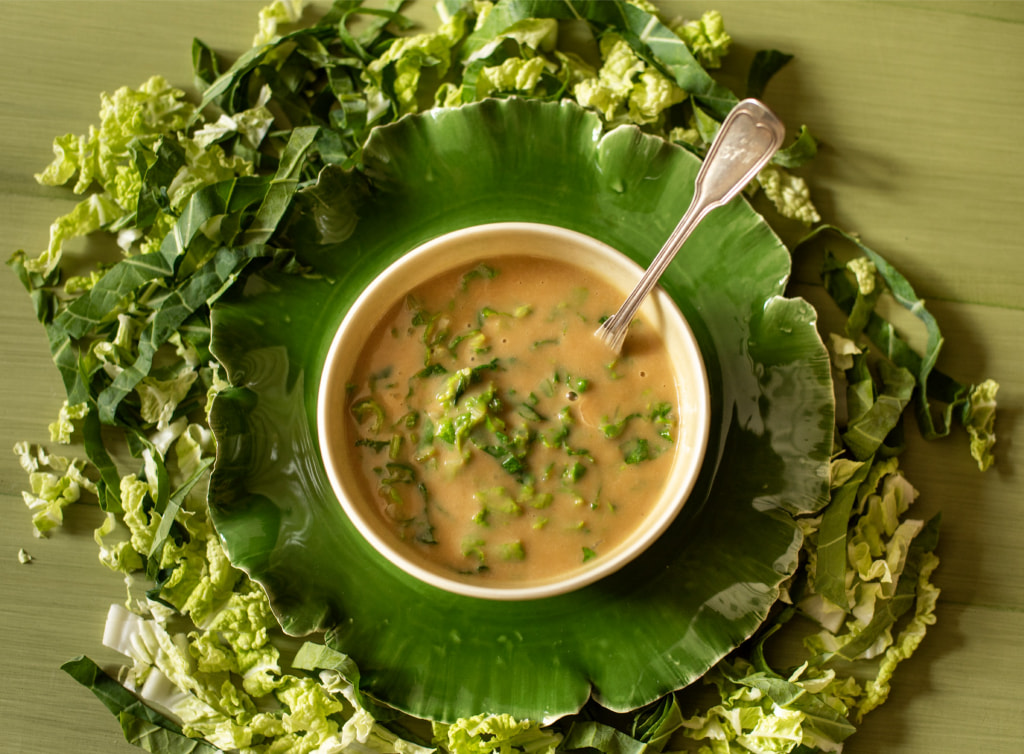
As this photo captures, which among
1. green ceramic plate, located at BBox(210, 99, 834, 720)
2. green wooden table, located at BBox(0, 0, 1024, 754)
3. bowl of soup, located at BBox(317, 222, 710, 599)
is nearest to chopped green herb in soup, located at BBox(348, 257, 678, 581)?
bowl of soup, located at BBox(317, 222, 710, 599)

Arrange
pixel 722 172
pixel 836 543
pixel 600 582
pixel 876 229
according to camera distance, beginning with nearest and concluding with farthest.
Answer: pixel 722 172
pixel 600 582
pixel 836 543
pixel 876 229

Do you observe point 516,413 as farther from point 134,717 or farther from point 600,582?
Result: point 134,717

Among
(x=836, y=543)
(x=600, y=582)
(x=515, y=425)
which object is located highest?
(x=515, y=425)

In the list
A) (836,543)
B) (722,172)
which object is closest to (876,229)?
(722,172)

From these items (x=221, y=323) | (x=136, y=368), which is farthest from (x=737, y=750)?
(x=136, y=368)

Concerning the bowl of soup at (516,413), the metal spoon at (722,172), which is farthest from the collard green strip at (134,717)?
the metal spoon at (722,172)

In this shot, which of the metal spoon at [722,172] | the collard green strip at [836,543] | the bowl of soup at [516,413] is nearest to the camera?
the metal spoon at [722,172]

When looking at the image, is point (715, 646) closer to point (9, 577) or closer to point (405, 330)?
point (405, 330)

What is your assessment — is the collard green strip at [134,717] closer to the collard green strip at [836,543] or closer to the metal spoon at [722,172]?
the metal spoon at [722,172]
